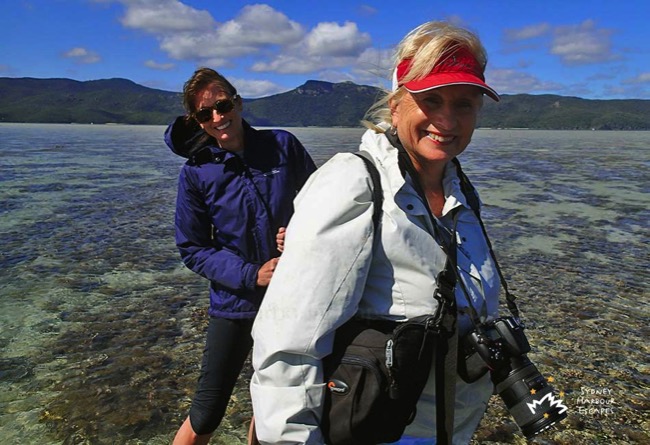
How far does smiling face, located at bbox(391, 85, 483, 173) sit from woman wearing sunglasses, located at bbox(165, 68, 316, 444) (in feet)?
4.58

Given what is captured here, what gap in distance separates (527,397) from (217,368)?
2.29 meters

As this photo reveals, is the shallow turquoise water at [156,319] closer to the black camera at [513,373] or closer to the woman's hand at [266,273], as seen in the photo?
the woman's hand at [266,273]

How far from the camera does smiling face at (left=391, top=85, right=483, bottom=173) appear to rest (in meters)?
2.34

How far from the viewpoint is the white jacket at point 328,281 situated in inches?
75.1

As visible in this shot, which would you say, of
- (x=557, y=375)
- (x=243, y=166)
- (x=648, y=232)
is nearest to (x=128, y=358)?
(x=243, y=166)

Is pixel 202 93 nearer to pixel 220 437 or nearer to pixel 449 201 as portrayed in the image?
pixel 449 201

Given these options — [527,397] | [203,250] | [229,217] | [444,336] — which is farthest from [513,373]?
[203,250]

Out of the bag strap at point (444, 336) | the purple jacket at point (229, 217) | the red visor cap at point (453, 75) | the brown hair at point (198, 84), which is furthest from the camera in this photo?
the brown hair at point (198, 84)

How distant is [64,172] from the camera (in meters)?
28.7

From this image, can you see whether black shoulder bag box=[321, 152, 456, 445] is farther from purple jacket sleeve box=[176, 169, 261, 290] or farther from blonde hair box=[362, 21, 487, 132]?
purple jacket sleeve box=[176, 169, 261, 290]

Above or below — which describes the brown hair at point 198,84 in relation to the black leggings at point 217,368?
above

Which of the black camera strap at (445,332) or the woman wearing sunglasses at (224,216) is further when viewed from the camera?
the woman wearing sunglasses at (224,216)
